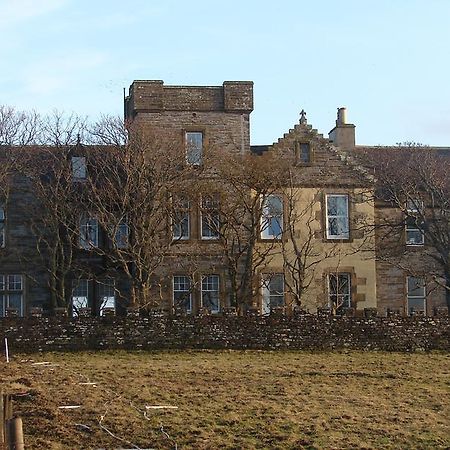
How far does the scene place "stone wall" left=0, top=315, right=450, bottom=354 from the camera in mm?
33469

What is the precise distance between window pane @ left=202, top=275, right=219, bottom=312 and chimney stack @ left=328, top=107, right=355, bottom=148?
1122 cm

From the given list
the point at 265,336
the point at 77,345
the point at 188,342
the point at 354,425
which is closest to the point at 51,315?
the point at 77,345

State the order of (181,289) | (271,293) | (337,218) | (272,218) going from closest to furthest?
(181,289) → (272,218) → (271,293) → (337,218)

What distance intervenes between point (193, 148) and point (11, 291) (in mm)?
9141

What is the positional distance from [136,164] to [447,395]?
17.0 m

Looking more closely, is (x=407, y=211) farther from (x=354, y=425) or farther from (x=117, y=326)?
(x=354, y=425)

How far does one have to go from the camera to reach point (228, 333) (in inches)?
1353

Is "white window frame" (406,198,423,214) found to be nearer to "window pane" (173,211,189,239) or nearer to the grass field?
"window pane" (173,211,189,239)

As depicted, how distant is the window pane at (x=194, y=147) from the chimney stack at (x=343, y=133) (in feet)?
31.8

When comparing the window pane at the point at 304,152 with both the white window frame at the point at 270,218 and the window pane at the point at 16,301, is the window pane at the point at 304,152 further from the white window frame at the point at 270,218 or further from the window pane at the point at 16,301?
the window pane at the point at 16,301

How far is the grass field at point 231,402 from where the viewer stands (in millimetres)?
18547

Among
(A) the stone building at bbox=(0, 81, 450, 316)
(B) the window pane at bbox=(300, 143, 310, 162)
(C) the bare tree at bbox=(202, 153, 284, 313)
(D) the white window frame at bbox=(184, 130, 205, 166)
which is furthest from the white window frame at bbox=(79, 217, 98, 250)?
(B) the window pane at bbox=(300, 143, 310, 162)

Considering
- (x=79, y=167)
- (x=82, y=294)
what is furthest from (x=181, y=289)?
(x=79, y=167)

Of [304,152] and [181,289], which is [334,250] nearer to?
[304,152]
